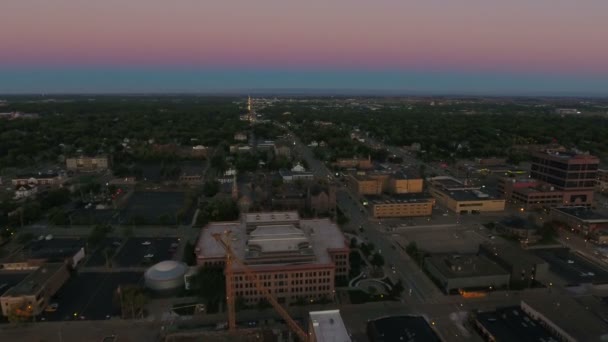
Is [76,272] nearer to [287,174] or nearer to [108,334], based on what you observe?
[108,334]

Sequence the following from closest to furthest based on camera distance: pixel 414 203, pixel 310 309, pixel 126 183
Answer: pixel 310 309
pixel 414 203
pixel 126 183

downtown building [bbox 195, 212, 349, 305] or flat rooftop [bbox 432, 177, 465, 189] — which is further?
flat rooftop [bbox 432, 177, 465, 189]

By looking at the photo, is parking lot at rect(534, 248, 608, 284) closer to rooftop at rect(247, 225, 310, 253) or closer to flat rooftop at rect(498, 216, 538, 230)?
flat rooftop at rect(498, 216, 538, 230)

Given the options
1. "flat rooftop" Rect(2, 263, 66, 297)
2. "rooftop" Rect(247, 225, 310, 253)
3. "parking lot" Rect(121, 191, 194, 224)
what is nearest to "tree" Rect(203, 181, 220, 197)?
"parking lot" Rect(121, 191, 194, 224)

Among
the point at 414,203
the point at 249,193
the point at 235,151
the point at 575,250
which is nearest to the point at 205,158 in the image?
the point at 235,151

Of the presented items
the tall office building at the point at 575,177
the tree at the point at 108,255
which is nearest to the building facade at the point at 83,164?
the tree at the point at 108,255

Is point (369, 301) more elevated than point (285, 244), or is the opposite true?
point (285, 244)

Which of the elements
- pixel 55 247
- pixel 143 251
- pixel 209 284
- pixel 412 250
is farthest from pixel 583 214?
pixel 55 247

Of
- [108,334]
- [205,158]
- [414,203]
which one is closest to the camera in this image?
[108,334]
